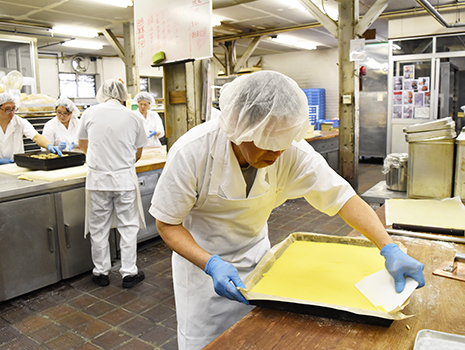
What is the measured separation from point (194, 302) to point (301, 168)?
26.9 inches

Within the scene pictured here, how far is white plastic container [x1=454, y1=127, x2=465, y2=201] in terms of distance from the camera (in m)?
2.35

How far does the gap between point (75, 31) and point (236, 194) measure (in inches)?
351

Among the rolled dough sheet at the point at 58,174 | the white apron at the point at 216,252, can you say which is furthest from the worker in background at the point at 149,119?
the white apron at the point at 216,252

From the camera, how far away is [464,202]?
2.38m

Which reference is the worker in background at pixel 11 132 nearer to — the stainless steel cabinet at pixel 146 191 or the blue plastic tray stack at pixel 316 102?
the stainless steel cabinet at pixel 146 191

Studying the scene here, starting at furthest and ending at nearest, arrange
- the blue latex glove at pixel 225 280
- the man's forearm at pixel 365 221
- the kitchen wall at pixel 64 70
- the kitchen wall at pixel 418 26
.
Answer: the kitchen wall at pixel 64 70
the kitchen wall at pixel 418 26
the man's forearm at pixel 365 221
the blue latex glove at pixel 225 280

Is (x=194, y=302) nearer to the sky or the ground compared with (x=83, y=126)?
nearer to the ground

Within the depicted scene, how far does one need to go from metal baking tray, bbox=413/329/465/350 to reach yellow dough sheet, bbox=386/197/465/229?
101 cm

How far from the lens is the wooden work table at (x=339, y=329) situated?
3.32 ft

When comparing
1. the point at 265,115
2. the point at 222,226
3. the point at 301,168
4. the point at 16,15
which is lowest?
the point at 222,226

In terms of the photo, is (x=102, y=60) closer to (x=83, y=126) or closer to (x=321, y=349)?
(x=83, y=126)

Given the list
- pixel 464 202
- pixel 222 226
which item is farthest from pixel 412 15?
pixel 222 226

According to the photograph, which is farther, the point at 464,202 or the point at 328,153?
the point at 328,153

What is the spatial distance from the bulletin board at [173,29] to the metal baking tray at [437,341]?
222cm
